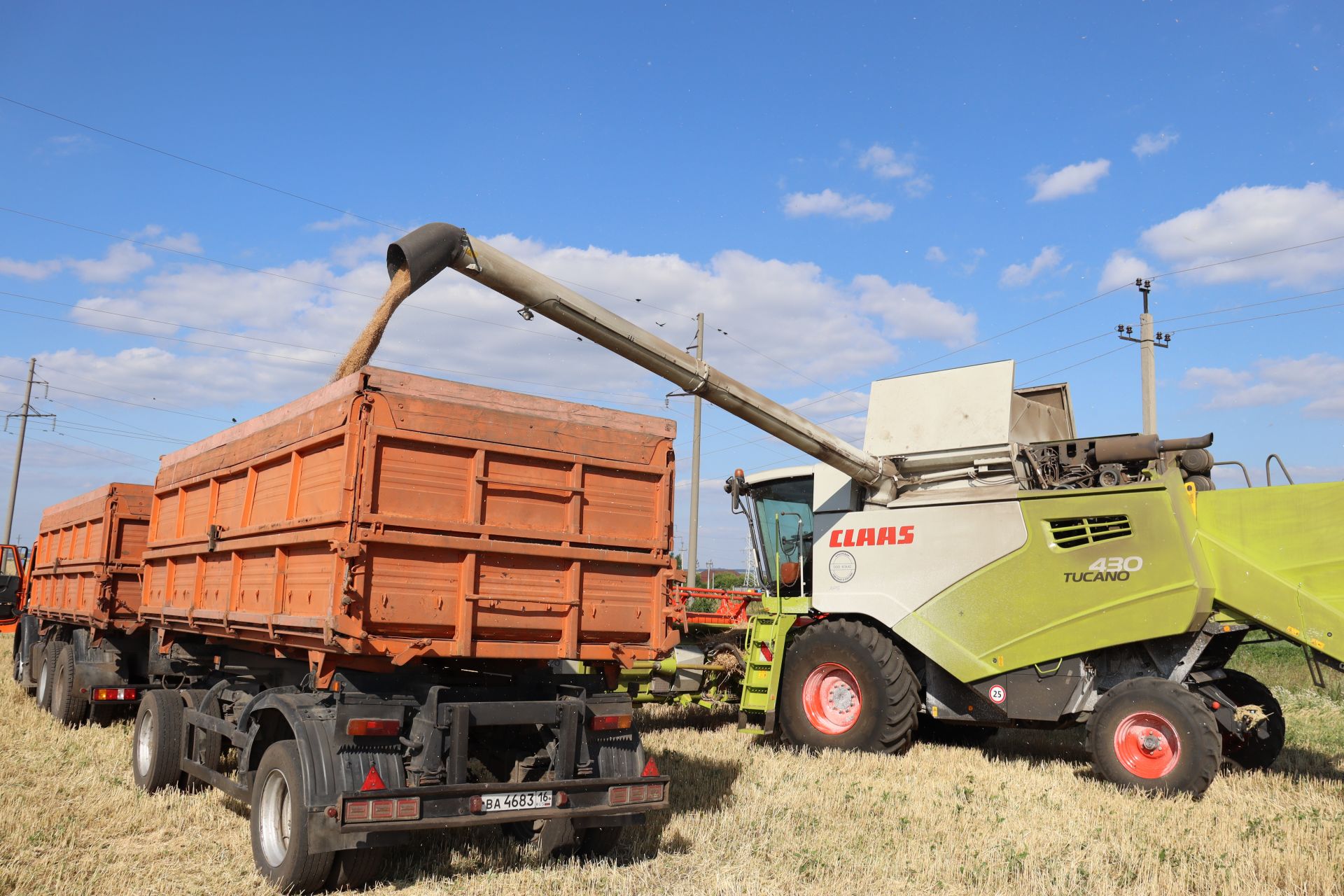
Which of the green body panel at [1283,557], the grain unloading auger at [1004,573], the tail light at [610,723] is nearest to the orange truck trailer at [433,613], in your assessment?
the tail light at [610,723]

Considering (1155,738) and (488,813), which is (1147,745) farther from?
(488,813)

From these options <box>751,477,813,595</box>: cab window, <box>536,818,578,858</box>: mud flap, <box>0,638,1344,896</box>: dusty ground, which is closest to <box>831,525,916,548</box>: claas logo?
<box>751,477,813,595</box>: cab window

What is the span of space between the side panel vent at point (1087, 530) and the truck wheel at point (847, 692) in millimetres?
1779

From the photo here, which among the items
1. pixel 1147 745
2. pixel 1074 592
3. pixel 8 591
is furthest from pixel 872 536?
pixel 8 591

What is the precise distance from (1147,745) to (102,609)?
922cm

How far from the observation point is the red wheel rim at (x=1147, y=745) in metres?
7.55

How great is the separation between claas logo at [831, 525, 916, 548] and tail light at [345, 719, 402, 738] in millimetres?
5573

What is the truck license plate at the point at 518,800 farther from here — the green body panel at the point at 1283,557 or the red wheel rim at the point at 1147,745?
the green body panel at the point at 1283,557

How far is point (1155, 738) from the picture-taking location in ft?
25.1

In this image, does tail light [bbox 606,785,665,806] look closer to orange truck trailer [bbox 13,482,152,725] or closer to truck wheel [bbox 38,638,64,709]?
orange truck trailer [bbox 13,482,152,725]

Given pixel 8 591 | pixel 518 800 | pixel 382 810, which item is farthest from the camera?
pixel 8 591

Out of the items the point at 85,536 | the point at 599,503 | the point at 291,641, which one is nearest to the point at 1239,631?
the point at 599,503

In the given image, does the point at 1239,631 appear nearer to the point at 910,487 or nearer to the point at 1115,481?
the point at 1115,481

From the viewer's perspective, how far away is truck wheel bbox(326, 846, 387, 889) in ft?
16.6
